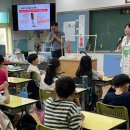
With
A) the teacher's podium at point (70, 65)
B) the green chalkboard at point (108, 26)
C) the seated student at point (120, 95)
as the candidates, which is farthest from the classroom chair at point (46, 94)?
the green chalkboard at point (108, 26)

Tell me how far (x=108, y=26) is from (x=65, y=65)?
1980 mm

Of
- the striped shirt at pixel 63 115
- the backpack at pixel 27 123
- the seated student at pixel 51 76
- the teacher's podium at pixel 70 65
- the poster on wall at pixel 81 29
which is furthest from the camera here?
the poster on wall at pixel 81 29

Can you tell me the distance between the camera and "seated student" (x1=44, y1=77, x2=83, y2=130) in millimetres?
2098

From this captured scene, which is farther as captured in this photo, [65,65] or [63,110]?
[65,65]

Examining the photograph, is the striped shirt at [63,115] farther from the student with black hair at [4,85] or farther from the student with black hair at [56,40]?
the student with black hair at [56,40]

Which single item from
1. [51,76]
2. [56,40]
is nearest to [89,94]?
[51,76]

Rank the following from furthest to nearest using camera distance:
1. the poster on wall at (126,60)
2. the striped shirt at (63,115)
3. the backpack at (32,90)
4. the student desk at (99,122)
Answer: the poster on wall at (126,60)
the backpack at (32,90)
the student desk at (99,122)
the striped shirt at (63,115)

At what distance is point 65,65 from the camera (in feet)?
21.3

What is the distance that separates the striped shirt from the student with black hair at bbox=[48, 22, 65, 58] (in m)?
4.33

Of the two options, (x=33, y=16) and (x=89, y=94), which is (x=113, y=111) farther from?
(x=33, y=16)

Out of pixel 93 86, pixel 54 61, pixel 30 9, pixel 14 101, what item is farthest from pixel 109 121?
pixel 30 9

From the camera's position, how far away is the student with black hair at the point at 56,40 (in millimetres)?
6402

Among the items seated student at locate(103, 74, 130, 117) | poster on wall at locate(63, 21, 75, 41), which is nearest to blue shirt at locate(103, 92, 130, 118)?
seated student at locate(103, 74, 130, 117)

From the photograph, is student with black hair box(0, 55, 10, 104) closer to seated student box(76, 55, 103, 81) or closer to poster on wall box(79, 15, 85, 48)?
seated student box(76, 55, 103, 81)
